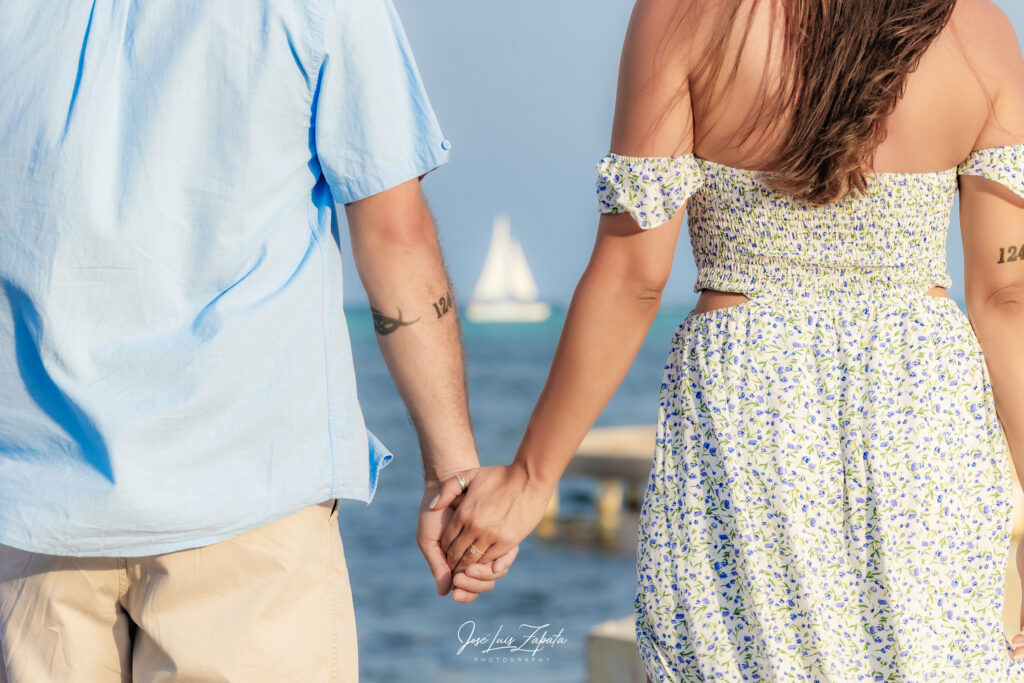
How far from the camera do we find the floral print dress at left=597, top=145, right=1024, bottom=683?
162 centimetres

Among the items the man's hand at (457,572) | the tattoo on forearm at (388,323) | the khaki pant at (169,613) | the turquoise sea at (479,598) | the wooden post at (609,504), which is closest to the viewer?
the khaki pant at (169,613)

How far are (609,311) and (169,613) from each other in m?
0.80

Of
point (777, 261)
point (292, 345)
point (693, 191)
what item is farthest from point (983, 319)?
point (292, 345)

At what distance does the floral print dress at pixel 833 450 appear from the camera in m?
1.62

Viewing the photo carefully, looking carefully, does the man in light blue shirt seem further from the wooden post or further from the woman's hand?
the wooden post

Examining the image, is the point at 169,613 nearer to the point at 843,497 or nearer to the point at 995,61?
the point at 843,497

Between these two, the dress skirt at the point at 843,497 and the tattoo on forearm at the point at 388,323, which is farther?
the tattoo on forearm at the point at 388,323

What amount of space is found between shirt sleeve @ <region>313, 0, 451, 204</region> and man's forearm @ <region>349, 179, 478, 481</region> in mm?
67

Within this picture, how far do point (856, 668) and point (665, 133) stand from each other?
839 millimetres

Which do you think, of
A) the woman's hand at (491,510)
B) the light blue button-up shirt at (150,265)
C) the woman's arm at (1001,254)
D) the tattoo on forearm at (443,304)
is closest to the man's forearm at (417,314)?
the tattoo on forearm at (443,304)

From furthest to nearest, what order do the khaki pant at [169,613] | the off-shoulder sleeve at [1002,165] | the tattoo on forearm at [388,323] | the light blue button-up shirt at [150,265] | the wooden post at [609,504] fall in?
the wooden post at [609,504] < the tattoo on forearm at [388,323] < the off-shoulder sleeve at [1002,165] < the khaki pant at [169,613] < the light blue button-up shirt at [150,265]

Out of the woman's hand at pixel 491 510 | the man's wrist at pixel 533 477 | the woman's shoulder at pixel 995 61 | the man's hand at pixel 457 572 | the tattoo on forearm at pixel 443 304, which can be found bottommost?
the man's hand at pixel 457 572

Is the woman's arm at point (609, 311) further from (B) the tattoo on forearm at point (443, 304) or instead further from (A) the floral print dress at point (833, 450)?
(B) the tattoo on forearm at point (443, 304)

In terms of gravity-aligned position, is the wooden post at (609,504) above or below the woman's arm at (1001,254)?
below
